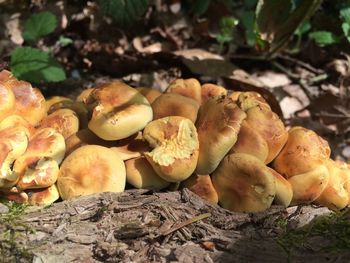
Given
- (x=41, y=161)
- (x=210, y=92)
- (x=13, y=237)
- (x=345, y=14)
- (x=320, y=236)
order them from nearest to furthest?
(x=13, y=237), (x=320, y=236), (x=41, y=161), (x=210, y=92), (x=345, y=14)

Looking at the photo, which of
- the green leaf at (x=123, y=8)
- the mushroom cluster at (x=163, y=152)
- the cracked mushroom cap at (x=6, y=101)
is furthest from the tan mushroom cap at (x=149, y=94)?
the green leaf at (x=123, y=8)

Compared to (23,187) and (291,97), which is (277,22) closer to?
(291,97)

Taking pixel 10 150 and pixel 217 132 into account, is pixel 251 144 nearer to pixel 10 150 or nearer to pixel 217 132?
pixel 217 132

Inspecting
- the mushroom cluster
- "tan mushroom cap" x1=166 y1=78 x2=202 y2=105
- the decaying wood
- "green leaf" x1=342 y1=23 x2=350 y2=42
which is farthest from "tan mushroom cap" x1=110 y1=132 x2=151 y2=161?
"green leaf" x1=342 y1=23 x2=350 y2=42

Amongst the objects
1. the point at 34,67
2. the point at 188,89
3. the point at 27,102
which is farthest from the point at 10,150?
the point at 34,67

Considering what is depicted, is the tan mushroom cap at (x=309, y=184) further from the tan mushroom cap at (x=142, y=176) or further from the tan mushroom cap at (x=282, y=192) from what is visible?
the tan mushroom cap at (x=142, y=176)

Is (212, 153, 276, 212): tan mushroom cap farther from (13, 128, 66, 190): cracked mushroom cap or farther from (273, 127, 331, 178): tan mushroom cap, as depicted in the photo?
(13, 128, 66, 190): cracked mushroom cap

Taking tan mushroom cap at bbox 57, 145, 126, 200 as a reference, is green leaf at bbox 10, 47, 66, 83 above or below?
above
